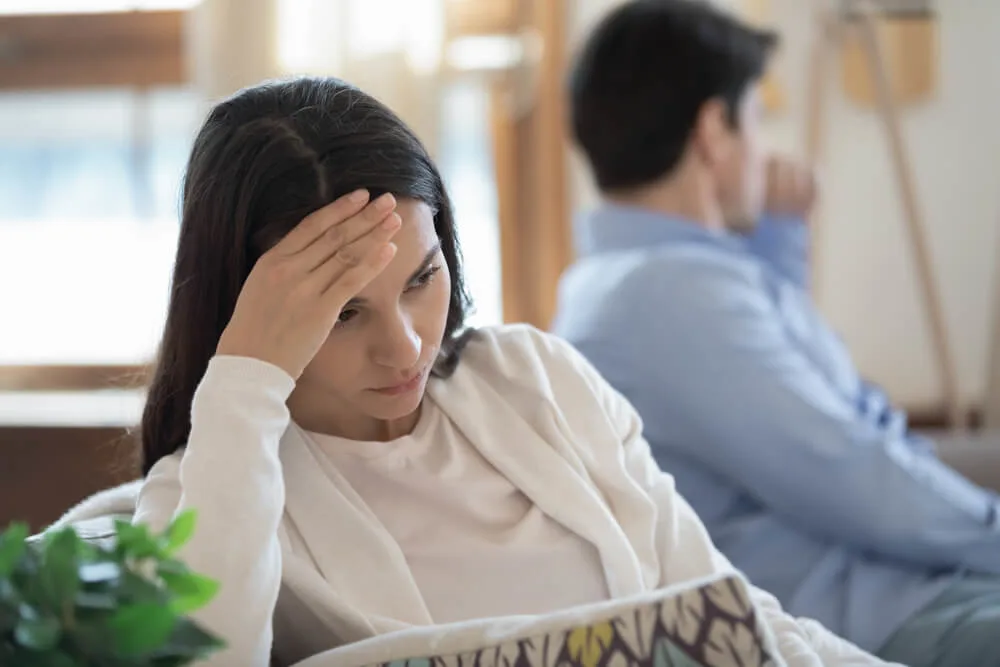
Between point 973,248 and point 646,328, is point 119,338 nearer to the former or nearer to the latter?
point 646,328

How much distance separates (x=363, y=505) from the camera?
1.03 metres

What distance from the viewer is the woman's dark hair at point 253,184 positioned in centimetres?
96

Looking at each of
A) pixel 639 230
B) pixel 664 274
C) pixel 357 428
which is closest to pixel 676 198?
pixel 639 230

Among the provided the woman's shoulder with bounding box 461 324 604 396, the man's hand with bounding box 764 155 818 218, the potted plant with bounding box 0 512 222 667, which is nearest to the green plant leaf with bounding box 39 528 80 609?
the potted plant with bounding box 0 512 222 667

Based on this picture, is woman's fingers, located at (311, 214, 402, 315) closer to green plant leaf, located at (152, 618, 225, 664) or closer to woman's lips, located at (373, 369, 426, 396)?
woman's lips, located at (373, 369, 426, 396)

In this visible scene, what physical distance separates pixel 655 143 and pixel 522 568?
37.2 inches

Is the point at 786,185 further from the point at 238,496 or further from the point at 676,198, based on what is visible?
the point at 238,496

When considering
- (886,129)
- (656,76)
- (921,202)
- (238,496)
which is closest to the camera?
(238,496)

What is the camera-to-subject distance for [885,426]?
1785mm

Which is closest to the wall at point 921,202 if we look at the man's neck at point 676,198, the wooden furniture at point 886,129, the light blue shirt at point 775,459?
the wooden furniture at point 886,129

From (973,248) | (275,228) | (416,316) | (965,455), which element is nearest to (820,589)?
(965,455)

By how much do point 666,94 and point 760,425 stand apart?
1.87 feet

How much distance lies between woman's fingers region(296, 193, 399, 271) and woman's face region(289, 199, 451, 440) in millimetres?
39

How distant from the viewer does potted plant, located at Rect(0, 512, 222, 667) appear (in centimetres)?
55
